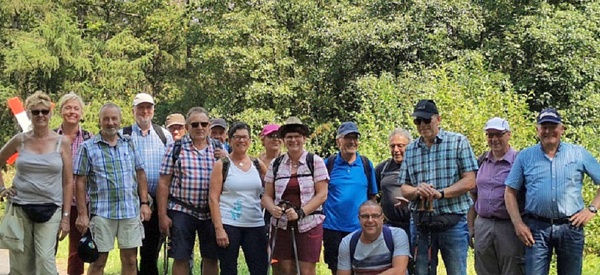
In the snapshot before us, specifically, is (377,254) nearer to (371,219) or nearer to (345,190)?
(371,219)

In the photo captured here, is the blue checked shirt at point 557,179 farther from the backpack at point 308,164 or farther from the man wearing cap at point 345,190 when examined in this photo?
the backpack at point 308,164

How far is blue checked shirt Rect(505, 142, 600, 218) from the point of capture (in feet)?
17.1

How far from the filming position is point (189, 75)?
3038 cm

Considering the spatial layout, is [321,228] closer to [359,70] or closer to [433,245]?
[433,245]

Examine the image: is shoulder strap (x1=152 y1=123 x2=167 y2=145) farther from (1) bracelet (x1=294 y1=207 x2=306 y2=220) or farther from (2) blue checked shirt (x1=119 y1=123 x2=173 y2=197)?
(1) bracelet (x1=294 y1=207 x2=306 y2=220)

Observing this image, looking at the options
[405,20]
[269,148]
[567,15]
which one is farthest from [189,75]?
[269,148]

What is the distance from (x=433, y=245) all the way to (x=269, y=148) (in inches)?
72.8

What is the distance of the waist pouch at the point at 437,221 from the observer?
17.4 ft

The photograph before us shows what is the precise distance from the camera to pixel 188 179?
584 cm

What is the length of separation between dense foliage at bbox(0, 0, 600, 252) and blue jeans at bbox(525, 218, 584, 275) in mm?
8179

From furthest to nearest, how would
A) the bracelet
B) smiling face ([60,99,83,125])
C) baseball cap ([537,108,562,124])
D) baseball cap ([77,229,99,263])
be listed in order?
smiling face ([60,99,83,125])
the bracelet
baseball cap ([77,229,99,263])
baseball cap ([537,108,562,124])

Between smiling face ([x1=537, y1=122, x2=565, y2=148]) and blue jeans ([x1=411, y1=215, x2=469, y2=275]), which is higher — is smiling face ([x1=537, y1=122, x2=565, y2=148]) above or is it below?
above

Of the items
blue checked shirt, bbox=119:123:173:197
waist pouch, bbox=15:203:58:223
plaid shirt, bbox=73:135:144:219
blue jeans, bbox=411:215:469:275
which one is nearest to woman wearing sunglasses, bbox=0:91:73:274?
waist pouch, bbox=15:203:58:223

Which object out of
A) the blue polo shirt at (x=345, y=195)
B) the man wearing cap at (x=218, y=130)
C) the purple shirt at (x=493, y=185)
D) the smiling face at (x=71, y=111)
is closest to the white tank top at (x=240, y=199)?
the blue polo shirt at (x=345, y=195)
